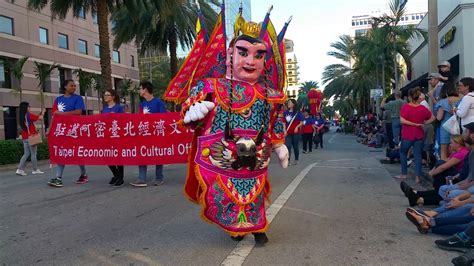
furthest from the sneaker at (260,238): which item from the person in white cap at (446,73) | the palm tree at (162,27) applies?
the palm tree at (162,27)

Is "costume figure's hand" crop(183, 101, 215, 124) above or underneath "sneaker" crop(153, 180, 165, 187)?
above

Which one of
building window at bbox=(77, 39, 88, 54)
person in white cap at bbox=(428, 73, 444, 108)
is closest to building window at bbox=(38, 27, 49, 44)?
building window at bbox=(77, 39, 88, 54)

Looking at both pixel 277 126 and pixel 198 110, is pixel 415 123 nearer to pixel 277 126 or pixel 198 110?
pixel 277 126

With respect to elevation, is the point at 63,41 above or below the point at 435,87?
above

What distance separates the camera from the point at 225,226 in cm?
407

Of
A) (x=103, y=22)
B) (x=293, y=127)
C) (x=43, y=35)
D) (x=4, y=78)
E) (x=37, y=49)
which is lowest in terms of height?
(x=293, y=127)

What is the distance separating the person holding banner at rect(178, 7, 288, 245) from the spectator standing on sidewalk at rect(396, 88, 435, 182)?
14.9 ft

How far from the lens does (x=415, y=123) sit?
7.89 metres

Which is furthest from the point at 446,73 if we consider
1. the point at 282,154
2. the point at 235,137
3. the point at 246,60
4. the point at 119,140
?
the point at 119,140

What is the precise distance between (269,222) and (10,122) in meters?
27.8

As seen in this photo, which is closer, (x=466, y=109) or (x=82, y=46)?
(x=466, y=109)

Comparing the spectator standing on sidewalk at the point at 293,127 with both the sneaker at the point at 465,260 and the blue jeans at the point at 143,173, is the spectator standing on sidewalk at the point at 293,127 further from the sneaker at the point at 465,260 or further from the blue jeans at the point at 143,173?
the sneaker at the point at 465,260

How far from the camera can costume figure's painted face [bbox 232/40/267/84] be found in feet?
13.7

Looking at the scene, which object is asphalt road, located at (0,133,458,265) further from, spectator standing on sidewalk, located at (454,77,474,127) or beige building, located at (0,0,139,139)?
beige building, located at (0,0,139,139)
